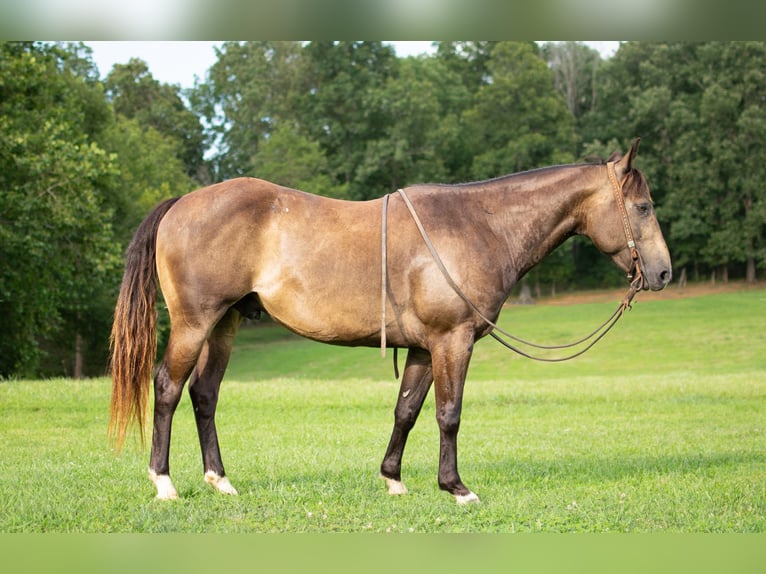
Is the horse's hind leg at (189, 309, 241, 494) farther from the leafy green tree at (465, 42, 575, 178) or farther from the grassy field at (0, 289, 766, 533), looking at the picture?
the leafy green tree at (465, 42, 575, 178)

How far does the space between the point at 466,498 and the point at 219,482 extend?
1.97 m

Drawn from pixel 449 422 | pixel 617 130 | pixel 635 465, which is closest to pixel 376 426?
pixel 635 465

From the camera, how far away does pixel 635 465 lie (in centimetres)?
802

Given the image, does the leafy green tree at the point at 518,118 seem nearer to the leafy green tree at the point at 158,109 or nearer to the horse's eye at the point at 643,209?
the leafy green tree at the point at 158,109

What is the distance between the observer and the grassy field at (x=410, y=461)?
5.75 metres

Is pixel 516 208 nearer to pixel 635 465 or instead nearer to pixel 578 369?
pixel 635 465

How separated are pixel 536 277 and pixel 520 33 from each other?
5070 cm

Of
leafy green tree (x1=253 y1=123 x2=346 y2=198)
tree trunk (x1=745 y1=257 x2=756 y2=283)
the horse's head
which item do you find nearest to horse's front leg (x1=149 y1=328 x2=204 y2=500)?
the horse's head

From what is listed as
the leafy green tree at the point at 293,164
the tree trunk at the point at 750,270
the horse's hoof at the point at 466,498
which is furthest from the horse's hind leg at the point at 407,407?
the tree trunk at the point at 750,270

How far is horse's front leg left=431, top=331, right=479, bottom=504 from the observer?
638cm

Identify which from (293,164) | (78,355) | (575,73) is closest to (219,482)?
(78,355)

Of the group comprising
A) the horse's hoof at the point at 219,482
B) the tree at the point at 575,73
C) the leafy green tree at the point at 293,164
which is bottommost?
the horse's hoof at the point at 219,482

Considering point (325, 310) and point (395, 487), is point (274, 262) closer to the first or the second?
point (325, 310)

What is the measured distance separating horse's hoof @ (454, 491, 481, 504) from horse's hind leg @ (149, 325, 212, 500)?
2.23 m
